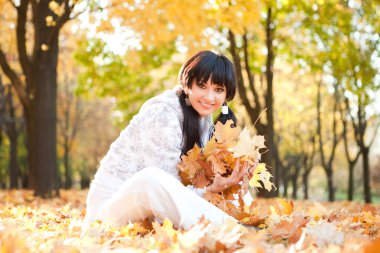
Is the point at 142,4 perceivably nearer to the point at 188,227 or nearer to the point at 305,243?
the point at 188,227

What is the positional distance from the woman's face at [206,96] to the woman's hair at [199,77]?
3cm

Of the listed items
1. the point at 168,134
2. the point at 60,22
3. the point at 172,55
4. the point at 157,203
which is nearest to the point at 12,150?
the point at 172,55

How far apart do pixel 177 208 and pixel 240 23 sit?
5.95m

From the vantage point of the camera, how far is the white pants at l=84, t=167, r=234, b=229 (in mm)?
2918

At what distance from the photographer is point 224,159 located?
11.3ft

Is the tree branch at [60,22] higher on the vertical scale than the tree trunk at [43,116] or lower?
higher

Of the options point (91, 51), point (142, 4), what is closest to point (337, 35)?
point (91, 51)

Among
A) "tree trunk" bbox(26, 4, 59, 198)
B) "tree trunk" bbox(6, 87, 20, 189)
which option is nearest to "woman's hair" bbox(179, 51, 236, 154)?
"tree trunk" bbox(26, 4, 59, 198)

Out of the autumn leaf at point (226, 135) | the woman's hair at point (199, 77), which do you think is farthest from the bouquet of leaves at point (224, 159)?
the woman's hair at point (199, 77)

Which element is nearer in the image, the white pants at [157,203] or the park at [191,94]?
the park at [191,94]

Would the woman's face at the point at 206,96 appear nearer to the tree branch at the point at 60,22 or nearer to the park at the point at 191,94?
the park at the point at 191,94

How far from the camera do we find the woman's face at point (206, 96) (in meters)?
3.68

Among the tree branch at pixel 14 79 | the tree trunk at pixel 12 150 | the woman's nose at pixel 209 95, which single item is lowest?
the tree trunk at pixel 12 150

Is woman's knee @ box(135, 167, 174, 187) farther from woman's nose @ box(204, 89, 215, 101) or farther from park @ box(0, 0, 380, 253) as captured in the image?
woman's nose @ box(204, 89, 215, 101)
